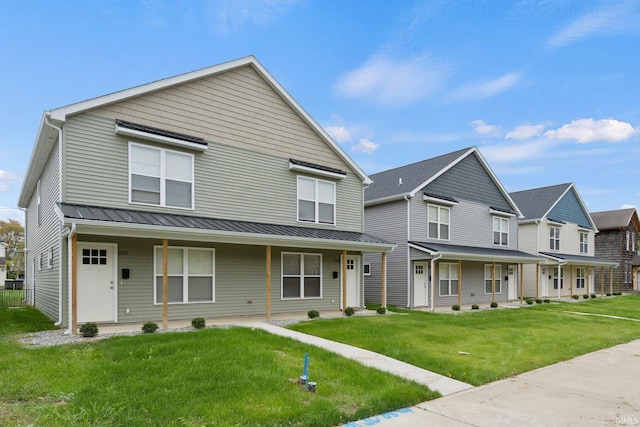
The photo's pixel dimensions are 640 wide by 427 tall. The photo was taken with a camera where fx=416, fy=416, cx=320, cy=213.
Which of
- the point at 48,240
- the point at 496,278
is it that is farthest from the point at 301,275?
the point at 496,278

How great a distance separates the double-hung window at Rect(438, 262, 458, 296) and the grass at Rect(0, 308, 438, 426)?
44.9 ft

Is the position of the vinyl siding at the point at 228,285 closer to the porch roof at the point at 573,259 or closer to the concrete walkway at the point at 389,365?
the concrete walkway at the point at 389,365

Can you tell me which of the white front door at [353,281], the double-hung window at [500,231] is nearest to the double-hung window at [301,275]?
the white front door at [353,281]

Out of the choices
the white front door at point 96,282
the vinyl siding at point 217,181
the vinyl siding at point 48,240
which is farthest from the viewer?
the vinyl siding at point 48,240

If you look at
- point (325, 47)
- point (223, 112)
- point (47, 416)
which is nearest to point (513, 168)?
point (325, 47)

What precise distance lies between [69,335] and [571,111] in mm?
24395

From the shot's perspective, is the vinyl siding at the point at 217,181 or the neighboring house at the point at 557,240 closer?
the vinyl siding at the point at 217,181

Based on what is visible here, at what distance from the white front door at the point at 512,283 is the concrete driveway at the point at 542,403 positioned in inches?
684

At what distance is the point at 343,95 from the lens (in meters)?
23.9

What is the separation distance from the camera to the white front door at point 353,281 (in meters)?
16.4

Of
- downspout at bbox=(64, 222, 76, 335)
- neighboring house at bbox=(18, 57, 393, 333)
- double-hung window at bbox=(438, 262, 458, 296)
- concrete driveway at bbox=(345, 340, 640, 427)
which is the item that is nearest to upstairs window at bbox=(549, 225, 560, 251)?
double-hung window at bbox=(438, 262, 458, 296)

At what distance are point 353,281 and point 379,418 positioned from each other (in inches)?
454

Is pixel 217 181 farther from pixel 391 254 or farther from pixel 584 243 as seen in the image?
pixel 584 243

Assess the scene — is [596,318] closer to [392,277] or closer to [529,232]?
[392,277]
